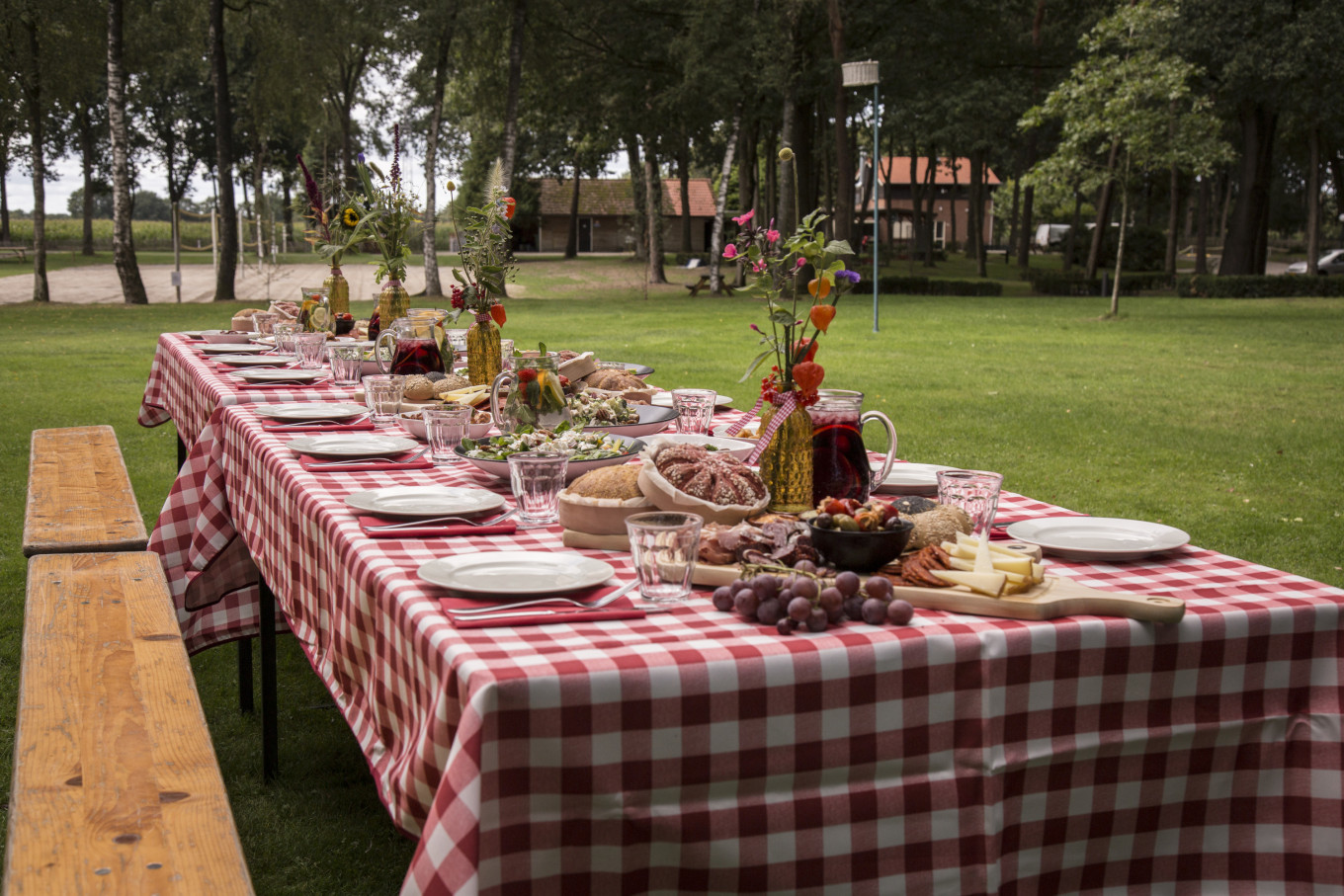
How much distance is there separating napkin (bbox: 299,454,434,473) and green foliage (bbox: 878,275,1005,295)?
2855 centimetres

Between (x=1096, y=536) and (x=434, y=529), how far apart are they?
1270mm

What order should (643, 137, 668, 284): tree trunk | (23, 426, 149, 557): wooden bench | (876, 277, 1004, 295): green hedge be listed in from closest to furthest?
(23, 426, 149, 557): wooden bench
(876, 277, 1004, 295): green hedge
(643, 137, 668, 284): tree trunk

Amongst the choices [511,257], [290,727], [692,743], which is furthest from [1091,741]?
[290,727]

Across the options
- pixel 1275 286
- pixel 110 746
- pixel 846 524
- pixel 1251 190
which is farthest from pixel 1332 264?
pixel 110 746

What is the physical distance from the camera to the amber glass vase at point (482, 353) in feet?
13.4

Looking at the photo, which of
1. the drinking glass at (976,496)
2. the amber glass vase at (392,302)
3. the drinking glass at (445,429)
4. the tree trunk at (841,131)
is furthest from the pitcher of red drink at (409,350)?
the tree trunk at (841,131)

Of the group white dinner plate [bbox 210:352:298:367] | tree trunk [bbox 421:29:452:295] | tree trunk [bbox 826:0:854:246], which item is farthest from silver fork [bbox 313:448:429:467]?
tree trunk [bbox 826:0:854:246]

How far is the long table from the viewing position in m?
1.51

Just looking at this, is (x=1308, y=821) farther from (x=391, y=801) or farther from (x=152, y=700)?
(x=152, y=700)

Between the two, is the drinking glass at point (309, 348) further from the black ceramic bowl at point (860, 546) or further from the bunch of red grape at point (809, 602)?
the bunch of red grape at point (809, 602)

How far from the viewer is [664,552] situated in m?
1.81

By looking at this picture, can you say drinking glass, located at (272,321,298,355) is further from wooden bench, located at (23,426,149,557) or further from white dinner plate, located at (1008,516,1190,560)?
white dinner plate, located at (1008,516,1190,560)

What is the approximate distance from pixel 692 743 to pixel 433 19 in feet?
81.4

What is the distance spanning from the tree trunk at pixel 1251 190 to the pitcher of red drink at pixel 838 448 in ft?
106
